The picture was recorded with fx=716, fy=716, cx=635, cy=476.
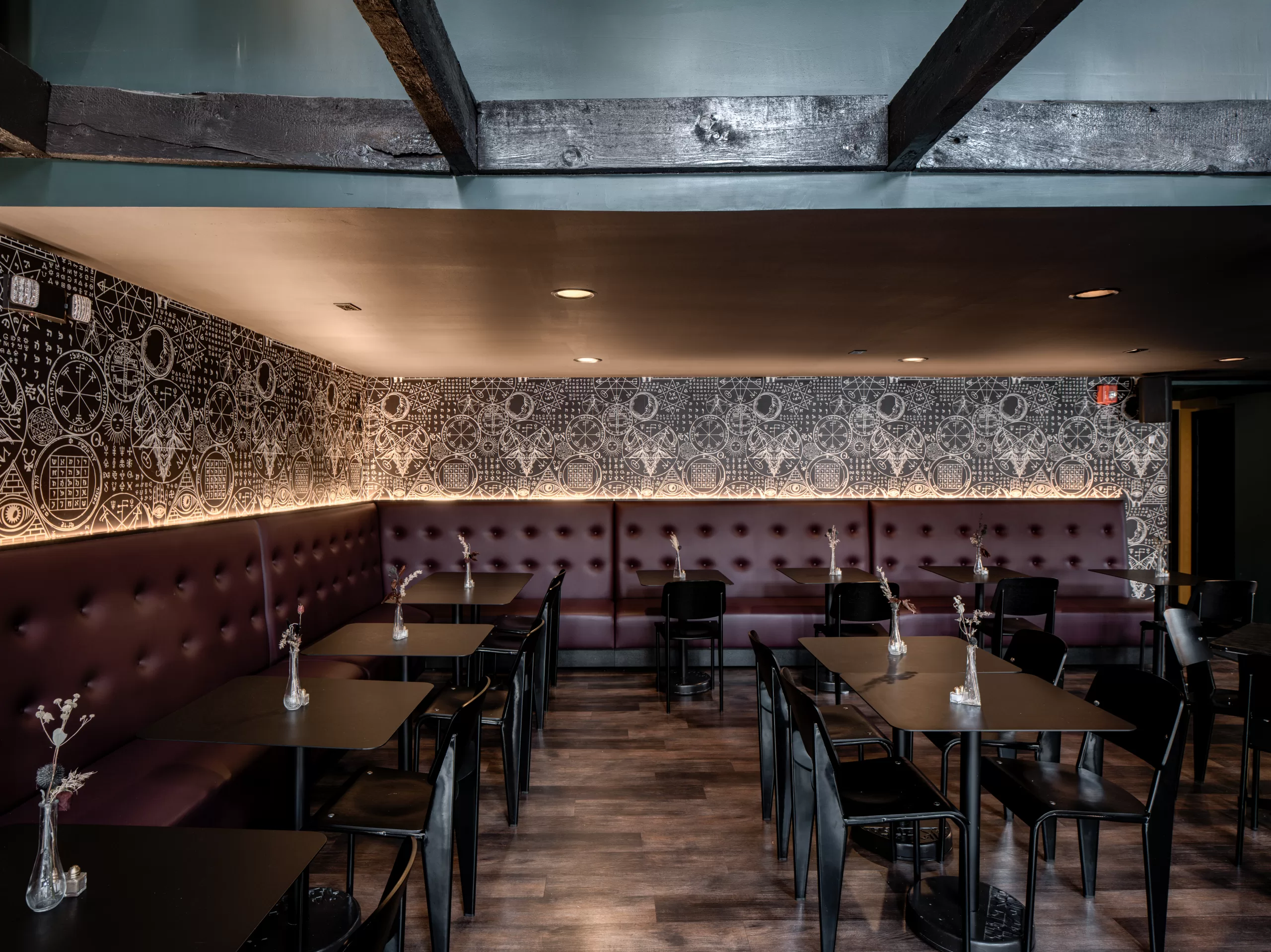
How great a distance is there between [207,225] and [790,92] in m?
1.75

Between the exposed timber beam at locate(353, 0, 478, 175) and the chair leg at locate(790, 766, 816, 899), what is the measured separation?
2.10 m

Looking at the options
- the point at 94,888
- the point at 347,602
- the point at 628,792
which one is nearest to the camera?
the point at 94,888

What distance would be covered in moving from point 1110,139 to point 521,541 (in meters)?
4.21

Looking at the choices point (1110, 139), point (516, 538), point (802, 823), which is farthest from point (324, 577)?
point (1110, 139)

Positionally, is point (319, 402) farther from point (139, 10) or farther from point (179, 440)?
point (139, 10)

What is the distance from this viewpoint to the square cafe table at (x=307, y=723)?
1806 millimetres

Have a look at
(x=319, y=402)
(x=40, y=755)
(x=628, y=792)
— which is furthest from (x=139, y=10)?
(x=628, y=792)

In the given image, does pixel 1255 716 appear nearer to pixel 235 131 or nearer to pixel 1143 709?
pixel 1143 709

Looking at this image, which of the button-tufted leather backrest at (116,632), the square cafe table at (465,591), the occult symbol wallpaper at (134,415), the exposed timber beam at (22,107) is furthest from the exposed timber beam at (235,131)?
the square cafe table at (465,591)

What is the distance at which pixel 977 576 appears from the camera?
14.5 ft

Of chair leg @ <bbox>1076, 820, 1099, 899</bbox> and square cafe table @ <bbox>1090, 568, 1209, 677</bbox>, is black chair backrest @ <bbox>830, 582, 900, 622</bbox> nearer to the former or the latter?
square cafe table @ <bbox>1090, 568, 1209, 677</bbox>

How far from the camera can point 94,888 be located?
120cm

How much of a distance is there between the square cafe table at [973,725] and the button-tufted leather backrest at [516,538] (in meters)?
3.15

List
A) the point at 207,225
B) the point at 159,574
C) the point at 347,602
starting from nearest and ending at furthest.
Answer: the point at 207,225 < the point at 159,574 < the point at 347,602
